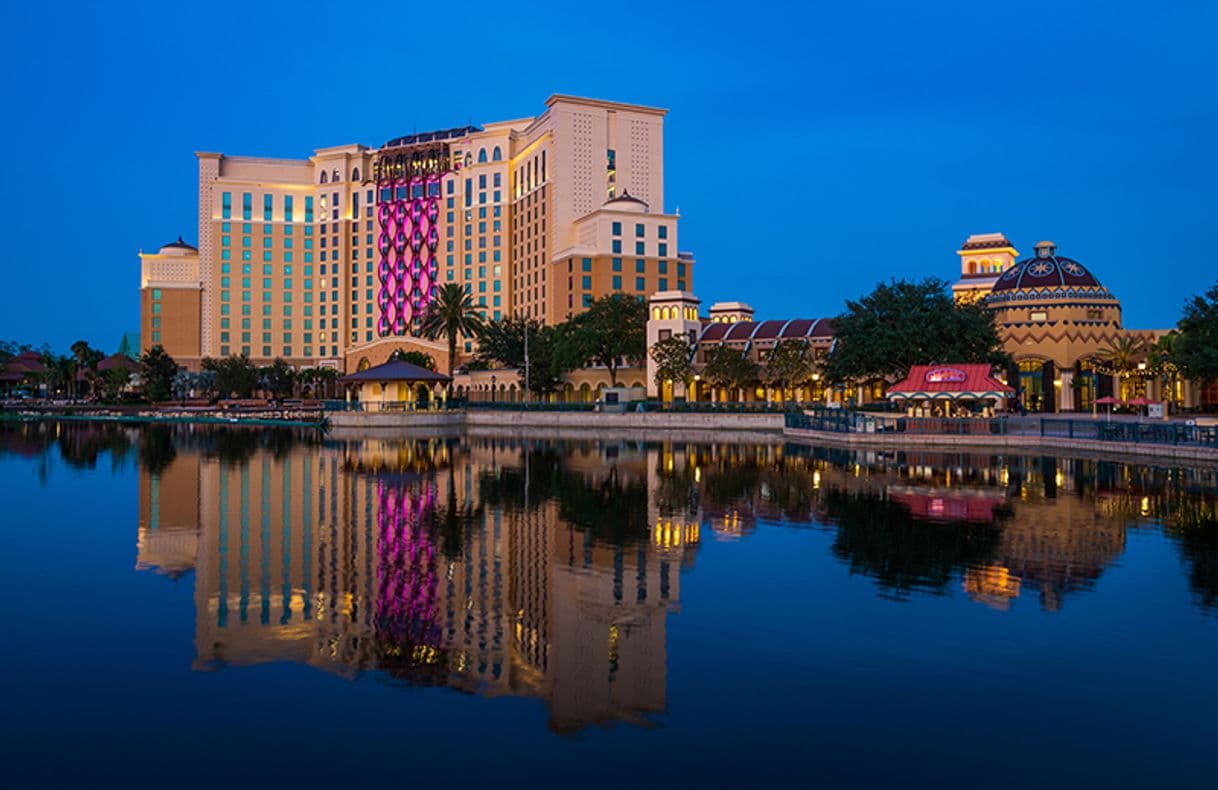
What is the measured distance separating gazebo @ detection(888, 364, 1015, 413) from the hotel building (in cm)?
7100

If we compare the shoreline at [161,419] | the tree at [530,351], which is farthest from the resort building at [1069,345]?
the shoreline at [161,419]

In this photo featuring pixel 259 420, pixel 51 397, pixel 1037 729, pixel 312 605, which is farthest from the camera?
pixel 51 397

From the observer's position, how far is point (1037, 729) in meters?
9.86

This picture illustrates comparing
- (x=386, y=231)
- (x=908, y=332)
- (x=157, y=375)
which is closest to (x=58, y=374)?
(x=157, y=375)

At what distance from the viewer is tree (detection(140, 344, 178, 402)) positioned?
120000mm

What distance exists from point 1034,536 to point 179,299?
545ft

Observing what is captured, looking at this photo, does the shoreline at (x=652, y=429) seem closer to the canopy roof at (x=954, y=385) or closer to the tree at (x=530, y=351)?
the canopy roof at (x=954, y=385)

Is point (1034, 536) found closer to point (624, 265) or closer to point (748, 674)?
point (748, 674)

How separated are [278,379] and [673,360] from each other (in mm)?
70357

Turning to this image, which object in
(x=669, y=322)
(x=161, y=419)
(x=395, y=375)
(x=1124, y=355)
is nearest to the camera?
(x=1124, y=355)

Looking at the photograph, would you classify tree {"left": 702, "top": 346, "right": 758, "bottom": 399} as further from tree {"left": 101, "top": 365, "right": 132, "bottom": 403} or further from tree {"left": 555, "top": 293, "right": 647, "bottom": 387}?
tree {"left": 101, "top": 365, "right": 132, "bottom": 403}

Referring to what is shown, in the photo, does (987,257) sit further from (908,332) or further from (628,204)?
(908,332)

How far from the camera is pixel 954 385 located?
183 ft

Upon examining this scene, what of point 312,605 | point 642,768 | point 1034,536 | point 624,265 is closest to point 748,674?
point 642,768
